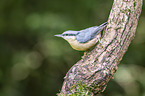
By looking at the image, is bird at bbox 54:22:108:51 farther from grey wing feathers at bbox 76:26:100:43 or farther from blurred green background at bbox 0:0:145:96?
blurred green background at bbox 0:0:145:96

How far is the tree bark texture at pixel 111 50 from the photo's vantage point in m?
2.58

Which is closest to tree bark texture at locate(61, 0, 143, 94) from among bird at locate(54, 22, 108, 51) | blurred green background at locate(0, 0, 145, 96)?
bird at locate(54, 22, 108, 51)

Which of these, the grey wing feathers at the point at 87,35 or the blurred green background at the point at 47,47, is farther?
the blurred green background at the point at 47,47

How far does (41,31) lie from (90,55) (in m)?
1.87

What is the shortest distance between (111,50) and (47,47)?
2.09m

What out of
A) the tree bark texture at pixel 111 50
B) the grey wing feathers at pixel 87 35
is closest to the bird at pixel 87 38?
the grey wing feathers at pixel 87 35

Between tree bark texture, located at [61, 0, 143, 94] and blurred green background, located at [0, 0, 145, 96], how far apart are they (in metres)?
1.72

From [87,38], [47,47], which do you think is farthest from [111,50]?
[47,47]

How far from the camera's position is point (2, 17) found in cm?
449

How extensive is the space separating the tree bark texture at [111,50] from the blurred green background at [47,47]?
5.64 ft

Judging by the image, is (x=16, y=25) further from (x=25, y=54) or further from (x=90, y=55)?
(x=90, y=55)

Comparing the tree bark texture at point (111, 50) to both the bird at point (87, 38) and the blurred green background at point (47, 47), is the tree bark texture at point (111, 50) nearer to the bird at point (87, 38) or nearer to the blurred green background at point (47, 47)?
the bird at point (87, 38)

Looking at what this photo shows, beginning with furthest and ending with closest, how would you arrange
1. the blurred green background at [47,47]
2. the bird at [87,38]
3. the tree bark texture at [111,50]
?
the blurred green background at [47,47], the bird at [87,38], the tree bark texture at [111,50]

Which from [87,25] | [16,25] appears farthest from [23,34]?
[87,25]
